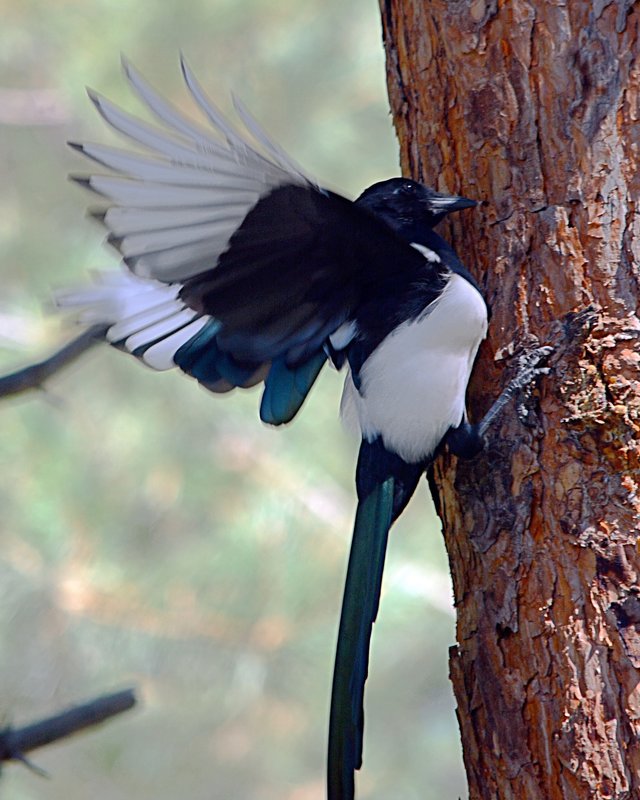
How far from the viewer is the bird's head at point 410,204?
145 centimetres

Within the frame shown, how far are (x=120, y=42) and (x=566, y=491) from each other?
2.37m

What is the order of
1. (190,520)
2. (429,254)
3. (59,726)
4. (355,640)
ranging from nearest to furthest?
1. (59,726)
2. (355,640)
3. (429,254)
4. (190,520)

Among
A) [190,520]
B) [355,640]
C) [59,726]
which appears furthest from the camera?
[190,520]

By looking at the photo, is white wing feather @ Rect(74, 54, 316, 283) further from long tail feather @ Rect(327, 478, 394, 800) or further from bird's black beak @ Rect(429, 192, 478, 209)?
long tail feather @ Rect(327, 478, 394, 800)

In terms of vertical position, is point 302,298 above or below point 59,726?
above

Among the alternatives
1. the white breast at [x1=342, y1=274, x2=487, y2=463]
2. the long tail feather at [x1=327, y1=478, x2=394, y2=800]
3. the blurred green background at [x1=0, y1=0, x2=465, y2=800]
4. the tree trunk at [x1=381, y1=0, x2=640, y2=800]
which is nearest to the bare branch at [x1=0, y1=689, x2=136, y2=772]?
the long tail feather at [x1=327, y1=478, x2=394, y2=800]

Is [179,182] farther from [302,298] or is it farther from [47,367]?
[47,367]

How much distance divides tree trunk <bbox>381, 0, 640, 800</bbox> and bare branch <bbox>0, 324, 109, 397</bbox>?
0.53 meters

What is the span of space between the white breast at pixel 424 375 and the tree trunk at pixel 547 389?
0.04 meters

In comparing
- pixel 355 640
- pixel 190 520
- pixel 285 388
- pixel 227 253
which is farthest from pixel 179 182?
pixel 190 520

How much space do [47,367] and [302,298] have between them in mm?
359

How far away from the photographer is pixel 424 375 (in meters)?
1.50

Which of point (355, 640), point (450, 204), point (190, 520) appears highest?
Result: point (190, 520)

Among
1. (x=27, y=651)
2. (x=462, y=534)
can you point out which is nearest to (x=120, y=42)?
(x=27, y=651)
